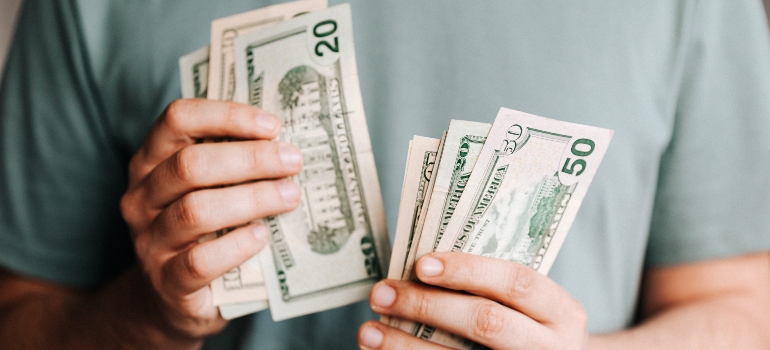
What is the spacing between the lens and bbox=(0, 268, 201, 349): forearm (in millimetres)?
916

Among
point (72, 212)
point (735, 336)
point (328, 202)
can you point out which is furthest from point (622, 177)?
point (72, 212)

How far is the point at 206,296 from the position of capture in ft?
2.58

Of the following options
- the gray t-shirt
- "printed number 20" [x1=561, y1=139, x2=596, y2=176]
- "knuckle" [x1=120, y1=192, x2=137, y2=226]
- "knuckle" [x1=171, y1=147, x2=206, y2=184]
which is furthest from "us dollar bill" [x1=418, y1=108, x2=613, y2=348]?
"knuckle" [x1=120, y1=192, x2=137, y2=226]

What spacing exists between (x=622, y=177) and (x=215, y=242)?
0.66 metres

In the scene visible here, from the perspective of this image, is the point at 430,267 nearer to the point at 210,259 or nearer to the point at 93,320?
the point at 210,259

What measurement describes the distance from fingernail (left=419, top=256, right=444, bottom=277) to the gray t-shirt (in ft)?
0.78

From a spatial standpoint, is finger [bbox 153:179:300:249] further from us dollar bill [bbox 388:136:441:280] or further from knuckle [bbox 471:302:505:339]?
knuckle [bbox 471:302:505:339]

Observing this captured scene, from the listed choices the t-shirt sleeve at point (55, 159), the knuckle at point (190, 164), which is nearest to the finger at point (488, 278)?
the knuckle at point (190, 164)

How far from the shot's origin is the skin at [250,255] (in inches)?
25.1

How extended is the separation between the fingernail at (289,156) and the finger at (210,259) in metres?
0.11

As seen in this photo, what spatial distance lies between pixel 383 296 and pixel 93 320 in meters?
0.69

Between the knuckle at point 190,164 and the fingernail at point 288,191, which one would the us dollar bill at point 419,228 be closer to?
the fingernail at point 288,191

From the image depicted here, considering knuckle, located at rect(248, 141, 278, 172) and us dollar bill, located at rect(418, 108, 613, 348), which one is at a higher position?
us dollar bill, located at rect(418, 108, 613, 348)

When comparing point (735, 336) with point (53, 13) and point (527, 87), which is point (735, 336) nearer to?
point (527, 87)
